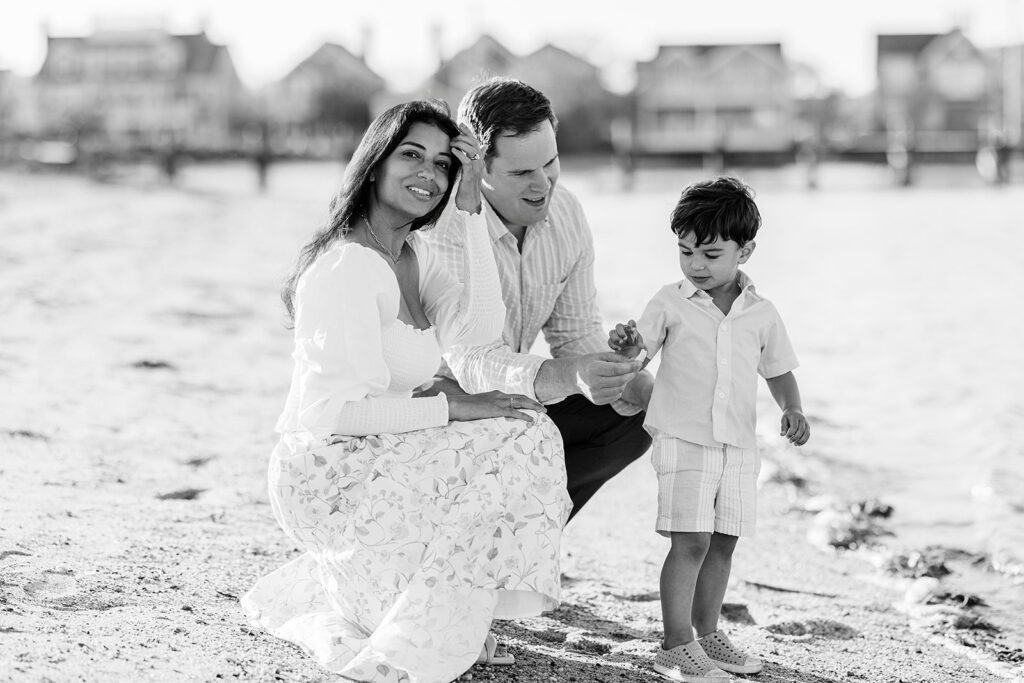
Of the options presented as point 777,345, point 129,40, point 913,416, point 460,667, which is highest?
point 129,40

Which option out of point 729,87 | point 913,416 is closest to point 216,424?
point 913,416

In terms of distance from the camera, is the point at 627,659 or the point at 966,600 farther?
the point at 966,600

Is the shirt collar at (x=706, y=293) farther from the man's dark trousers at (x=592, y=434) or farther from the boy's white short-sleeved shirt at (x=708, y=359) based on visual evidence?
the man's dark trousers at (x=592, y=434)

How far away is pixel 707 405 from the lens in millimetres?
3361

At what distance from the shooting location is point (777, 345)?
349cm

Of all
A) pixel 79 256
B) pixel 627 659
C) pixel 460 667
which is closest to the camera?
pixel 460 667

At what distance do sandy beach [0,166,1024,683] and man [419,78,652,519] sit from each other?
1.77ft

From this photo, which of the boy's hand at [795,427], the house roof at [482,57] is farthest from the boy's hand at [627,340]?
the house roof at [482,57]

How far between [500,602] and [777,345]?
40.9 inches

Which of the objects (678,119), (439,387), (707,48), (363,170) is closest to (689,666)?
(439,387)

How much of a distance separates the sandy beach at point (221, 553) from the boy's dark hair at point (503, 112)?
136 centimetres

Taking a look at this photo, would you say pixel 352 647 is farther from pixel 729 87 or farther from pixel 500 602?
pixel 729 87

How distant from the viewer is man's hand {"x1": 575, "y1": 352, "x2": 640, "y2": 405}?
3240 millimetres

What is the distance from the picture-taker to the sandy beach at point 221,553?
3.12m
